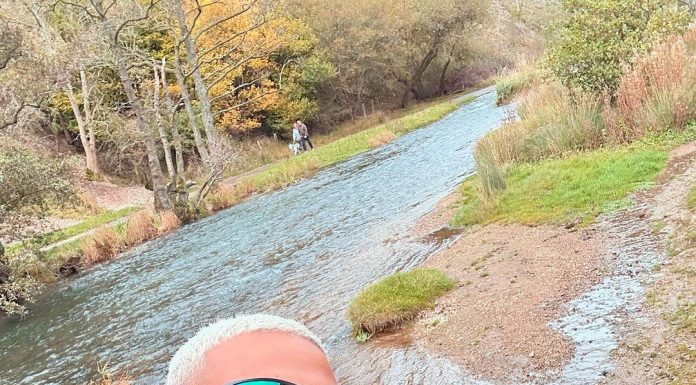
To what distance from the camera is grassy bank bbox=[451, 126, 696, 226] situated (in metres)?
7.91

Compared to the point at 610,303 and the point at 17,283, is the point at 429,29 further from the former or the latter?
the point at 610,303

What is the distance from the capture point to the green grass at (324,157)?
2189cm

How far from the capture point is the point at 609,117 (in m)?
10.2

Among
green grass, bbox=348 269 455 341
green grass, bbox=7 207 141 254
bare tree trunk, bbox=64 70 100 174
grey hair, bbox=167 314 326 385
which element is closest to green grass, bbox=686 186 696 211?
green grass, bbox=348 269 455 341

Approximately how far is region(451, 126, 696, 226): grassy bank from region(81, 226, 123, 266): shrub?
424 inches

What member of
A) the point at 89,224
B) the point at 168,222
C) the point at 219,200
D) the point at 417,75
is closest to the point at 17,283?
the point at 168,222

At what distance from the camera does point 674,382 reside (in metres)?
3.87

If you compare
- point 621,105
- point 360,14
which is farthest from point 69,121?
point 621,105

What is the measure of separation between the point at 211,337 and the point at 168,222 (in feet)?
58.6

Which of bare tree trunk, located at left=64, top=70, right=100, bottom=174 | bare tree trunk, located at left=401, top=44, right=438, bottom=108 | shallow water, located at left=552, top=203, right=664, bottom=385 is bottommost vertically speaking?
shallow water, located at left=552, top=203, right=664, bottom=385

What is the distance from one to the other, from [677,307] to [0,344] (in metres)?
11.1

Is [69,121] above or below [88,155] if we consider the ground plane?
above

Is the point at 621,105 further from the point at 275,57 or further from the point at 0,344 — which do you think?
the point at 275,57

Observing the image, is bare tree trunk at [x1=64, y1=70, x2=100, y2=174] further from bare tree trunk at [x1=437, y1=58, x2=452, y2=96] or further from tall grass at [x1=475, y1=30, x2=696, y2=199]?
bare tree trunk at [x1=437, y1=58, x2=452, y2=96]
